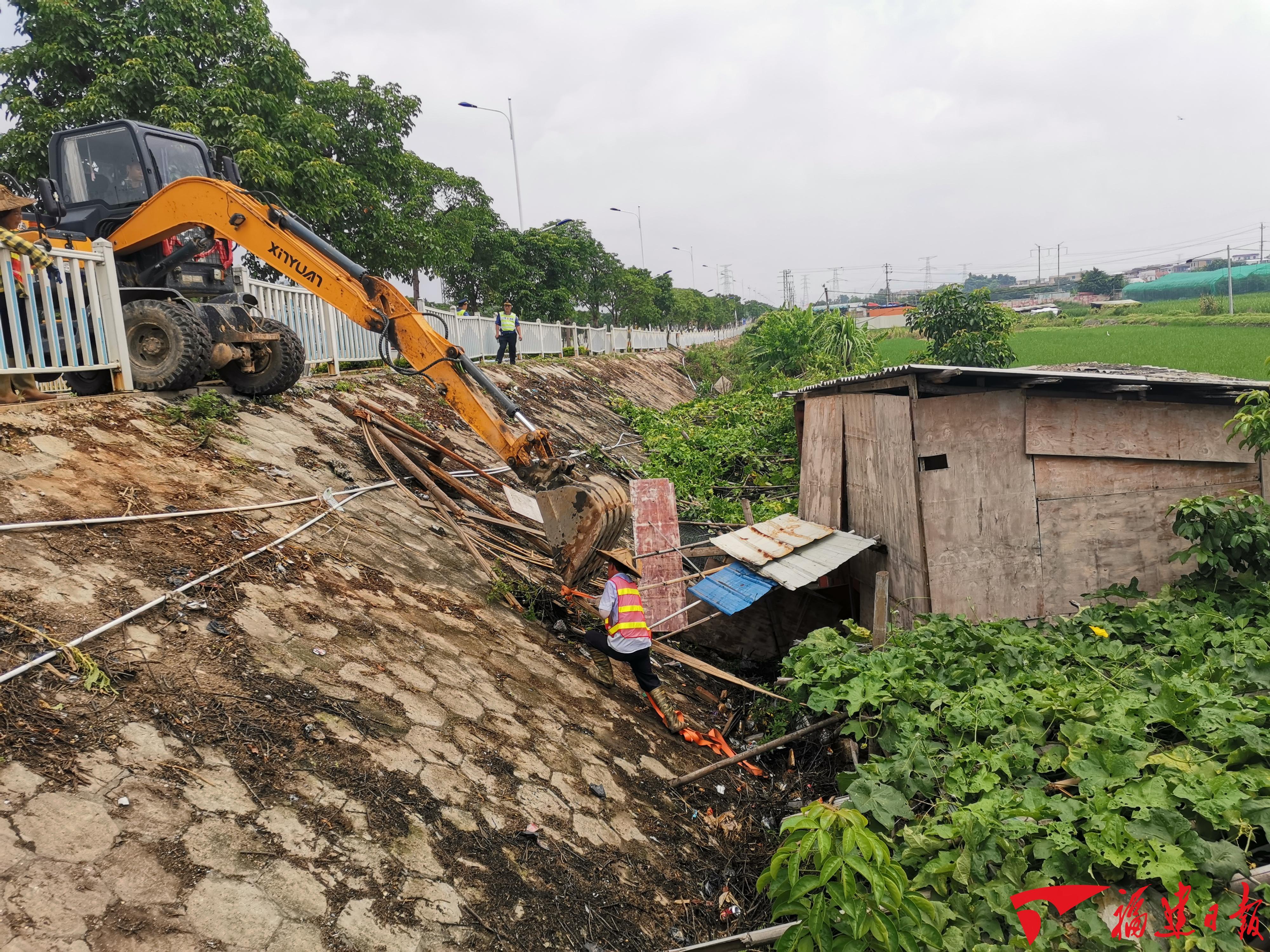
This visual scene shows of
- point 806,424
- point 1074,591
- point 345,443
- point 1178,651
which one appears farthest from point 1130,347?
point 345,443

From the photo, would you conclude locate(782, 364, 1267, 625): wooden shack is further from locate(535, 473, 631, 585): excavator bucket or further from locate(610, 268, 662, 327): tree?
locate(610, 268, 662, 327): tree

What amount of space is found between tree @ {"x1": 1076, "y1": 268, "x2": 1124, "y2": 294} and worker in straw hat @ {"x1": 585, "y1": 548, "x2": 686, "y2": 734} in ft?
352

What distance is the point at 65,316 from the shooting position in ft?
19.9

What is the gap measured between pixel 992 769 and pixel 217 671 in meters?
4.16

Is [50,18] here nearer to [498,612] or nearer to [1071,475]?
[498,612]

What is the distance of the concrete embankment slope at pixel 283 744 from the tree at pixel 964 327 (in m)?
16.3

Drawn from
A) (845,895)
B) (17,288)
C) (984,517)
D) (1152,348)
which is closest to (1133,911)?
(845,895)

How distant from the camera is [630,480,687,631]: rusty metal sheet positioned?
305 inches

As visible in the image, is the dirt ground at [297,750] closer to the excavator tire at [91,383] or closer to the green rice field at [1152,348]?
the excavator tire at [91,383]

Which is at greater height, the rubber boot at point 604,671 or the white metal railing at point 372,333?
the white metal railing at point 372,333

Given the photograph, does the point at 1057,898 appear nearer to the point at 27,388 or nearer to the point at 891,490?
the point at 891,490

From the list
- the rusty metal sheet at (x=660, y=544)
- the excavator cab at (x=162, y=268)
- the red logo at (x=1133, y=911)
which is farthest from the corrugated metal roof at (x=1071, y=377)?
the excavator cab at (x=162, y=268)

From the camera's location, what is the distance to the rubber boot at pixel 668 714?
19.7ft

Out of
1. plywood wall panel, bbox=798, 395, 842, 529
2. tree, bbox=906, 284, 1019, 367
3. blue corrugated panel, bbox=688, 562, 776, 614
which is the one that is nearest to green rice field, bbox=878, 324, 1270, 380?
tree, bbox=906, 284, 1019, 367
